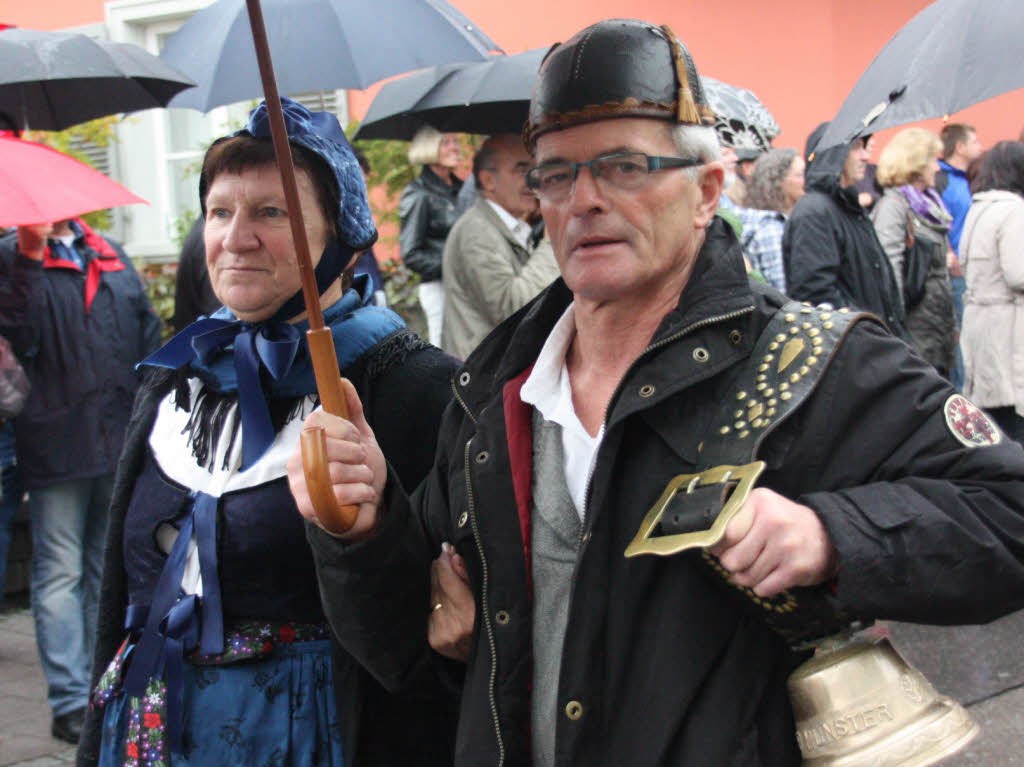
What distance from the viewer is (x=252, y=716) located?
2.18m

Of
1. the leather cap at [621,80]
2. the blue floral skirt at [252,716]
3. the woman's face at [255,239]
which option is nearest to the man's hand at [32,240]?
the woman's face at [255,239]

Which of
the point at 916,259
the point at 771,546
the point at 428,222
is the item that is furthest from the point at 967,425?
the point at 428,222

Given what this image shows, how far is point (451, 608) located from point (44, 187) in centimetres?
166

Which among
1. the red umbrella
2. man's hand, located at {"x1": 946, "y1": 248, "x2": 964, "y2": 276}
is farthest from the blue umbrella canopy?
→ man's hand, located at {"x1": 946, "y1": 248, "x2": 964, "y2": 276}

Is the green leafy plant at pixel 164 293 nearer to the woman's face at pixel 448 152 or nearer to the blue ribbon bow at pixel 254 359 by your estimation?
the woman's face at pixel 448 152

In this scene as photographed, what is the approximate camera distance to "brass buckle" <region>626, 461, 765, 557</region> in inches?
55.6

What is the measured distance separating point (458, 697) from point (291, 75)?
2033 mm

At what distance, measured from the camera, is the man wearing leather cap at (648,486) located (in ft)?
5.04

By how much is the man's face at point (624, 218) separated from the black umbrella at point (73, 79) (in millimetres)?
2296

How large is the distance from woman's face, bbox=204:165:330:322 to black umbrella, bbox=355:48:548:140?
2.09m

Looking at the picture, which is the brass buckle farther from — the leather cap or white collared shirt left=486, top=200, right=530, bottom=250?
white collared shirt left=486, top=200, right=530, bottom=250

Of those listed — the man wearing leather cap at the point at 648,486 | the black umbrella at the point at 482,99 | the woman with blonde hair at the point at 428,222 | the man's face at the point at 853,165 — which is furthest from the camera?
the woman with blonde hair at the point at 428,222

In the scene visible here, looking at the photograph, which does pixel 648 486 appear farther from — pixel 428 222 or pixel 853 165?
pixel 428 222

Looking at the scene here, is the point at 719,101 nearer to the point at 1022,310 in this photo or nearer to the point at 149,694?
the point at 1022,310
